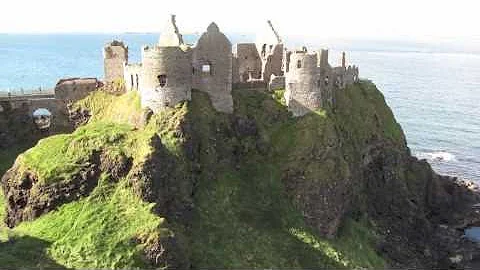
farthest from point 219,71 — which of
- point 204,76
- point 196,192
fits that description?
point 196,192

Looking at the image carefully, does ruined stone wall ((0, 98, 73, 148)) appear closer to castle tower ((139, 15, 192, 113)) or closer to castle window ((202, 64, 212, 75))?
castle tower ((139, 15, 192, 113))

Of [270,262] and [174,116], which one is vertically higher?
[174,116]

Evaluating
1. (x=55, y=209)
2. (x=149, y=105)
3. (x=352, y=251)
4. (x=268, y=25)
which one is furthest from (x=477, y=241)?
(x=55, y=209)

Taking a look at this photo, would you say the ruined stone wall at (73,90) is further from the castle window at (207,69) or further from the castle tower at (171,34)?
the castle window at (207,69)

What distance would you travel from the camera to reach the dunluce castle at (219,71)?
189 ft

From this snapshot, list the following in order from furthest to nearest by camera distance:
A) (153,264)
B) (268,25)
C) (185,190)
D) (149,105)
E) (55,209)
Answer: (268,25), (149,105), (185,190), (55,209), (153,264)

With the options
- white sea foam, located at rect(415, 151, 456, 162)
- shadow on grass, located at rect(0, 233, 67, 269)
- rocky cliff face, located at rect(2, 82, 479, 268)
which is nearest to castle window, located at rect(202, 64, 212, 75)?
rocky cliff face, located at rect(2, 82, 479, 268)

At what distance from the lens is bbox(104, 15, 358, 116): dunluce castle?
57500mm

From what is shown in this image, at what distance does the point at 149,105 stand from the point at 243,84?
12063mm

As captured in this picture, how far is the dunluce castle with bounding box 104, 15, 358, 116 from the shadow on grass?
56.0 ft

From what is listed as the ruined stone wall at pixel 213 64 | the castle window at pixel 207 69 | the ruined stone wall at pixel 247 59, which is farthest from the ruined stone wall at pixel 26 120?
the ruined stone wall at pixel 247 59

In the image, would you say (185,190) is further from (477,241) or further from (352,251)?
(477,241)

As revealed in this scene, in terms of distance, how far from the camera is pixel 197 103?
59.4 metres

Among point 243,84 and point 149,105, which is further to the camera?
point 243,84
